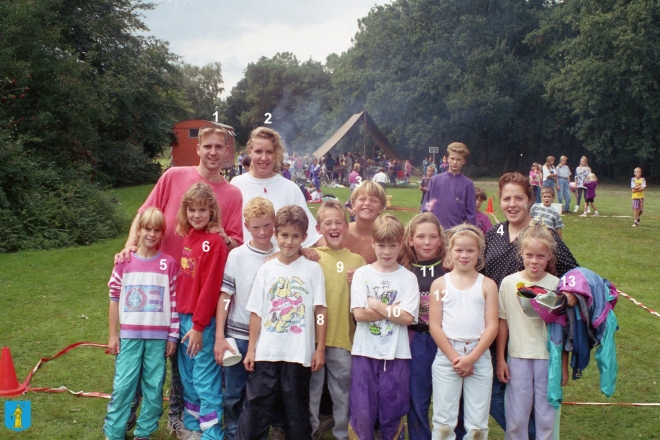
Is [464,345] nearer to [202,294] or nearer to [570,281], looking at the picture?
[570,281]

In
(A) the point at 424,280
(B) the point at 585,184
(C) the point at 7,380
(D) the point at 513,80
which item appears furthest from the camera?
(D) the point at 513,80

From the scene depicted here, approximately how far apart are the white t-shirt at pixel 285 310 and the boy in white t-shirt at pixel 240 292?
164 mm

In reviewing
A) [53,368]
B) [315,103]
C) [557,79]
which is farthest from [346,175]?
[315,103]

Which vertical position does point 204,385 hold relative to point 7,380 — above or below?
above

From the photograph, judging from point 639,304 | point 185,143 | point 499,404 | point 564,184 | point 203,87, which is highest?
point 203,87

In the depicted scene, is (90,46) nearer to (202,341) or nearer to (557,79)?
(202,341)

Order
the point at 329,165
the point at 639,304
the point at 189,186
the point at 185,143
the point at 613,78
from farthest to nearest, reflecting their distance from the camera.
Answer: the point at 185,143
the point at 613,78
the point at 329,165
the point at 639,304
the point at 189,186

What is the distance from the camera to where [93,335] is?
6.15 metres

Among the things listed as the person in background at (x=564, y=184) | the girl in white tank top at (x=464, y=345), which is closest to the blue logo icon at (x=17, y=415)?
the girl in white tank top at (x=464, y=345)

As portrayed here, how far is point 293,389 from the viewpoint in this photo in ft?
11.4

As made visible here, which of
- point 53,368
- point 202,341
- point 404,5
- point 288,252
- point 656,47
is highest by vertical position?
point 404,5

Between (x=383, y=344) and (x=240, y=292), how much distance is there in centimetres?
94

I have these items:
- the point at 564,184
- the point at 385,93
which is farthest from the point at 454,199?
the point at 385,93

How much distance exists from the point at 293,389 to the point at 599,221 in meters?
15.0
